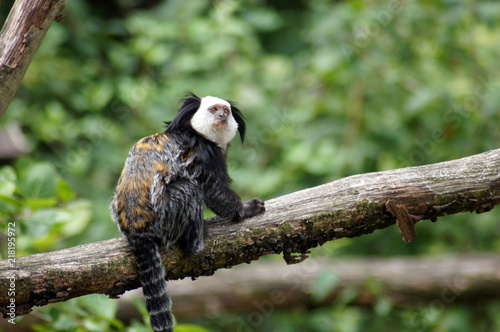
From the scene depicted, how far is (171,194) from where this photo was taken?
2.69 m

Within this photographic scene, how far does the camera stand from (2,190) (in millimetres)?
2646

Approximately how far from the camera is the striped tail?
2.39m

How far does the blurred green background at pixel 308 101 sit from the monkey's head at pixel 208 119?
1.53 metres

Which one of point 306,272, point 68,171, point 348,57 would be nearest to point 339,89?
point 348,57

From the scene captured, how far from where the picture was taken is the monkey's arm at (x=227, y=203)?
270cm

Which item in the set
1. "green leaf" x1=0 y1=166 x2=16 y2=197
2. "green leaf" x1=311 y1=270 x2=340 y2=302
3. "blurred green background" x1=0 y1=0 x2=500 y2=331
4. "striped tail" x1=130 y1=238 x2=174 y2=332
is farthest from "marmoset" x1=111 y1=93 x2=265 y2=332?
"green leaf" x1=311 y1=270 x2=340 y2=302

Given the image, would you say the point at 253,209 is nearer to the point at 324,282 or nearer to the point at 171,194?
the point at 171,194

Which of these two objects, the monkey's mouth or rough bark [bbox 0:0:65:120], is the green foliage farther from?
the monkey's mouth

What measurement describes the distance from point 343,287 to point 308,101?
2010 millimetres

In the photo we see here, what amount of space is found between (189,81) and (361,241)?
2.70 m

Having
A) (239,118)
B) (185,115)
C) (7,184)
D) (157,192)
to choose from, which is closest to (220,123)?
(185,115)

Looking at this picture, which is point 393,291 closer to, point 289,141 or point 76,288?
point 289,141

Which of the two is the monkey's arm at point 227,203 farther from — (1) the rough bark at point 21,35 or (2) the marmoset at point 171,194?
(1) the rough bark at point 21,35

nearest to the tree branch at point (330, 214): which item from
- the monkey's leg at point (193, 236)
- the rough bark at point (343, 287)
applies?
the monkey's leg at point (193, 236)
